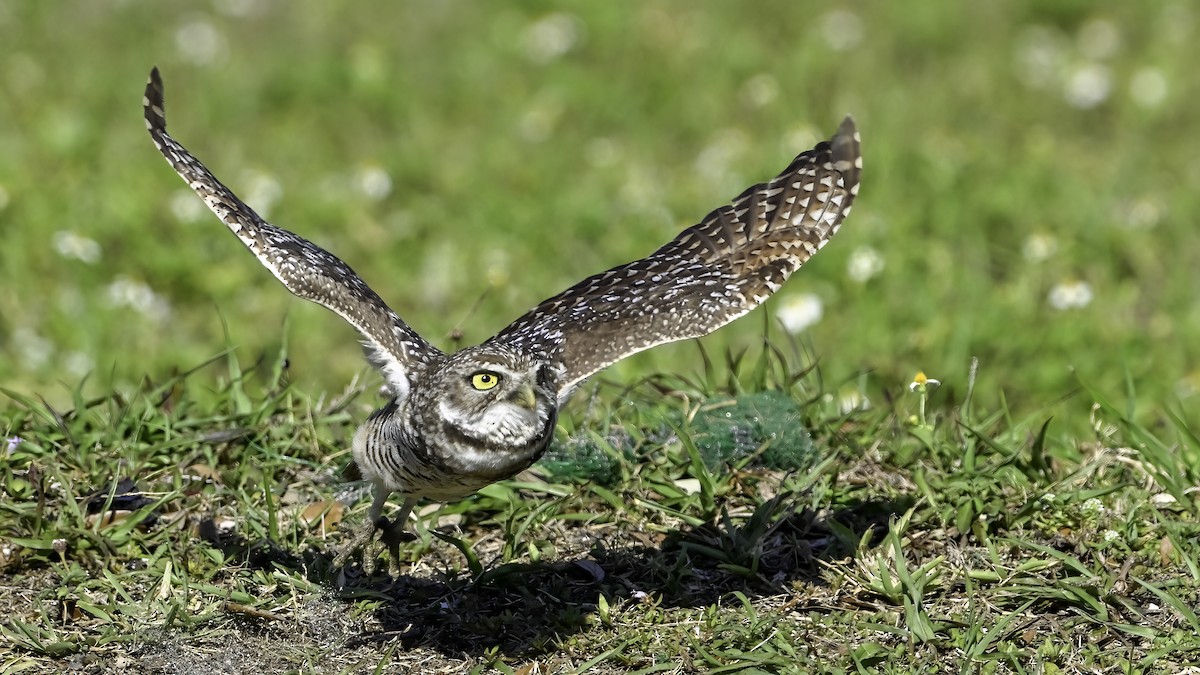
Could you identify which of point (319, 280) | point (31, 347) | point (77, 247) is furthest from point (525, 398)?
point (31, 347)

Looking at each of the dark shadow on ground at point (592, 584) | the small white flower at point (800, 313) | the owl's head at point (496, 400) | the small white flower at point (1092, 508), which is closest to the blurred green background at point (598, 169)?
the small white flower at point (800, 313)

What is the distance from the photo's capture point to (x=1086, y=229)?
8812 mm

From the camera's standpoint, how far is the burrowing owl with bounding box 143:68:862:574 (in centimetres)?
448

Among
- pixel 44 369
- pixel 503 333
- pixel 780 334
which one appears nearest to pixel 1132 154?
pixel 780 334

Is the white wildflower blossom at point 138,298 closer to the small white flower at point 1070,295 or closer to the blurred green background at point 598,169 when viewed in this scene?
the blurred green background at point 598,169

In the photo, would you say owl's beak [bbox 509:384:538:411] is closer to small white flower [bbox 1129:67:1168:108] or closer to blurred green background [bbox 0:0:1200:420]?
blurred green background [bbox 0:0:1200:420]

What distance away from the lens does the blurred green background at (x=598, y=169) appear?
7.95 meters

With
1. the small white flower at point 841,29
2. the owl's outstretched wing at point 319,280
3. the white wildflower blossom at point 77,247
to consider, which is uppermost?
the small white flower at point 841,29

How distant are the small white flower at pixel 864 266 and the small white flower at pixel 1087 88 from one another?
10.9 ft

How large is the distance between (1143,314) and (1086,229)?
709 mm

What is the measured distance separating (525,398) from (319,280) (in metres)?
0.85

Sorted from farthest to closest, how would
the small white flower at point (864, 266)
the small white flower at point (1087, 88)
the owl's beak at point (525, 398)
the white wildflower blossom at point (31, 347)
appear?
the small white flower at point (1087, 88), the small white flower at point (864, 266), the white wildflower blossom at point (31, 347), the owl's beak at point (525, 398)

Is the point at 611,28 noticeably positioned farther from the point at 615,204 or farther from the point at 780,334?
the point at 780,334

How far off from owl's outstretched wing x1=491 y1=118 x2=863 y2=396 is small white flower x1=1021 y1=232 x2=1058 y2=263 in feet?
9.83
